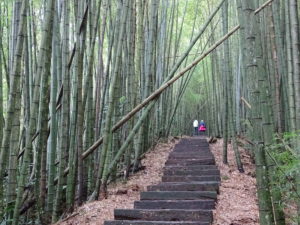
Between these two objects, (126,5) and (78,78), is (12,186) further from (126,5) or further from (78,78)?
(126,5)

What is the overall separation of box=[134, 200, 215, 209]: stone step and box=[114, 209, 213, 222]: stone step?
0.68 ft

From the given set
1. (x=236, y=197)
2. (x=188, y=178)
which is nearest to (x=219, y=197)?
(x=236, y=197)

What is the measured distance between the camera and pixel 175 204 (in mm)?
3400

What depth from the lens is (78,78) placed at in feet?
10.8

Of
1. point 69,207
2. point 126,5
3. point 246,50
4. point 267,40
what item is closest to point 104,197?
point 69,207

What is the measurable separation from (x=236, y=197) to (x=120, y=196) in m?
1.29

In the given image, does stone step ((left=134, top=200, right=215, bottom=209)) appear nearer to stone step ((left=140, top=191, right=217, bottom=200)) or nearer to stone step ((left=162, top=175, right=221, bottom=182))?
stone step ((left=140, top=191, right=217, bottom=200))

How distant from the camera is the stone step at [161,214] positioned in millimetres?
3082

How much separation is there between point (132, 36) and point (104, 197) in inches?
79.2

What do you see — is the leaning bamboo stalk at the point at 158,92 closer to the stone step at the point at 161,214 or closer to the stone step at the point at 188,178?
the stone step at the point at 161,214

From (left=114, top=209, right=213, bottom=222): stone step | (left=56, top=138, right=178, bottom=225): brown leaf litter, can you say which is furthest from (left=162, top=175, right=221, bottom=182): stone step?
(left=114, top=209, right=213, bottom=222): stone step

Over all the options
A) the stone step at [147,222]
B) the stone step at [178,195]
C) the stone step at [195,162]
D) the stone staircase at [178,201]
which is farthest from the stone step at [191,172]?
the stone step at [147,222]

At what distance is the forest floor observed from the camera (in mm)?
3156

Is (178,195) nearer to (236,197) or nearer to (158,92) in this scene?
(236,197)
